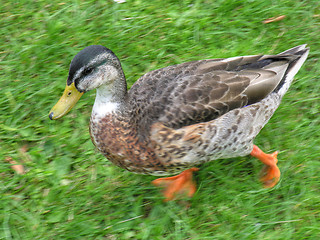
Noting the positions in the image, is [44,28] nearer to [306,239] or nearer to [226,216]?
[226,216]

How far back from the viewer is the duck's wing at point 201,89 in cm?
313

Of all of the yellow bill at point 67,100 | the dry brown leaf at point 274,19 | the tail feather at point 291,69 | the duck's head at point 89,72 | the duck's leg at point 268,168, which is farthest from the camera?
the dry brown leaf at point 274,19

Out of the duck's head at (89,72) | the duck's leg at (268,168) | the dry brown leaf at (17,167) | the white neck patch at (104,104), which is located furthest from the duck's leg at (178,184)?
the dry brown leaf at (17,167)

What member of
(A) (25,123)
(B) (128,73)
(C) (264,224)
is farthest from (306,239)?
(A) (25,123)

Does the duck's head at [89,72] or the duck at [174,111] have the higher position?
the duck's head at [89,72]

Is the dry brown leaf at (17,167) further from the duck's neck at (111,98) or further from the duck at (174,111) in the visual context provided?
the duck's neck at (111,98)

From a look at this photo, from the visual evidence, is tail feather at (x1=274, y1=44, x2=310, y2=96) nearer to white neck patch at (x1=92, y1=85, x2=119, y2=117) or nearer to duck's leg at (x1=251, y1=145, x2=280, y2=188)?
duck's leg at (x1=251, y1=145, x2=280, y2=188)

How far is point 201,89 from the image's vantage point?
3.18 m

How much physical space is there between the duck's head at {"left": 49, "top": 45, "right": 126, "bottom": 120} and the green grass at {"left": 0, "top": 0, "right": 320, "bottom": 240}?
0.67m

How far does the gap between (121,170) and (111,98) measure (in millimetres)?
683

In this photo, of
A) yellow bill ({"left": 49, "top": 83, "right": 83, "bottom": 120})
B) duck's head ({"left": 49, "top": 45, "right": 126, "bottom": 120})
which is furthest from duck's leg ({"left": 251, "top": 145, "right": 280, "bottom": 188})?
yellow bill ({"left": 49, "top": 83, "right": 83, "bottom": 120})

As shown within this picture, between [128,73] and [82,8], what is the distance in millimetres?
988

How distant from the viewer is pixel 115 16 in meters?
4.68

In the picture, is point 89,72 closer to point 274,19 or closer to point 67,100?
point 67,100
